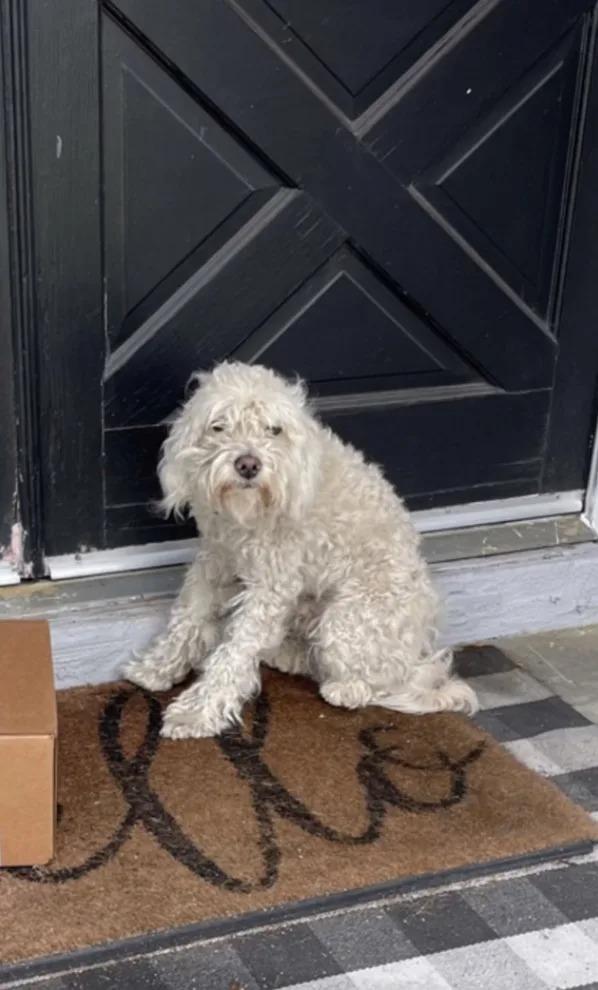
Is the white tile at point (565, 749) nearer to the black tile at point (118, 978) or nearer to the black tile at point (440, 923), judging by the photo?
the black tile at point (440, 923)

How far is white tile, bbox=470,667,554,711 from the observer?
3.38m

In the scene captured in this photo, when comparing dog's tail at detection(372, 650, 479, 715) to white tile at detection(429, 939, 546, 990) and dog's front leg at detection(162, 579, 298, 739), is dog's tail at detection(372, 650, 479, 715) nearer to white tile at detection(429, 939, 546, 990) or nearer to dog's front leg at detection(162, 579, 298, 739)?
dog's front leg at detection(162, 579, 298, 739)

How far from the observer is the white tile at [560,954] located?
2414 millimetres

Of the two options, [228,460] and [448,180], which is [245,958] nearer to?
[228,460]

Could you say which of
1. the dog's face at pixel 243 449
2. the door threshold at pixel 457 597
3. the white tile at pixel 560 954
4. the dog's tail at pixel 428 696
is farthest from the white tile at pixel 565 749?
the dog's face at pixel 243 449

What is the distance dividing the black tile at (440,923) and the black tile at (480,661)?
1.00 m

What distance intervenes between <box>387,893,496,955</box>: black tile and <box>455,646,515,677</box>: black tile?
1.00 meters

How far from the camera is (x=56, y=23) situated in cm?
288

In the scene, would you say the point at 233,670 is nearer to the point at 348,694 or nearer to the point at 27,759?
Answer: the point at 348,694

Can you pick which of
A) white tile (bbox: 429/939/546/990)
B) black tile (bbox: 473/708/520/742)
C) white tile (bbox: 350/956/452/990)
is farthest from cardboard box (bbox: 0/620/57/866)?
black tile (bbox: 473/708/520/742)

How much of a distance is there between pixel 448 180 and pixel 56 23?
1095 mm

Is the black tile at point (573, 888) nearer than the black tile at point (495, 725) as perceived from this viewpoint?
Yes

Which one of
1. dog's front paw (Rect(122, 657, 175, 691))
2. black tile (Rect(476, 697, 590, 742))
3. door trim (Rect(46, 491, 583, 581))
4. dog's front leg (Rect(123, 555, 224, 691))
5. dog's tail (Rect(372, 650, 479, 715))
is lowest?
black tile (Rect(476, 697, 590, 742))

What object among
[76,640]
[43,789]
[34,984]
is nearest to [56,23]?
[76,640]
